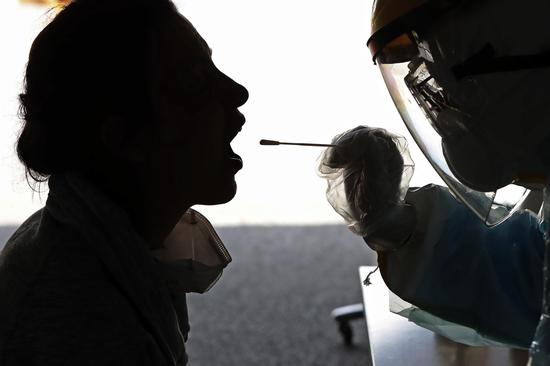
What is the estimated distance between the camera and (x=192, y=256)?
902 mm

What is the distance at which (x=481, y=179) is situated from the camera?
0.68m

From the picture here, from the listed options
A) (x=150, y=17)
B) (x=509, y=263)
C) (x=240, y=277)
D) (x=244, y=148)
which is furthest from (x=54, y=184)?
(x=244, y=148)

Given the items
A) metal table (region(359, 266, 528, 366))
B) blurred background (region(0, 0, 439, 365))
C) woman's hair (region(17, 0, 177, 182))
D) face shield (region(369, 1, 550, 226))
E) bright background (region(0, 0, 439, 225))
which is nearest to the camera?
face shield (region(369, 1, 550, 226))

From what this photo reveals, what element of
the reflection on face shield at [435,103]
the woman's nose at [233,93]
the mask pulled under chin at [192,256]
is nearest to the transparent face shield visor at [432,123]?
the reflection on face shield at [435,103]

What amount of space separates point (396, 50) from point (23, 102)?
38cm

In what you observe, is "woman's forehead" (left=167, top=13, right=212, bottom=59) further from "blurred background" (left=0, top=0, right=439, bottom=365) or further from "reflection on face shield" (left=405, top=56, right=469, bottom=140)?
"blurred background" (left=0, top=0, right=439, bottom=365)

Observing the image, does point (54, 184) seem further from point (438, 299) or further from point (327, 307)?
point (327, 307)

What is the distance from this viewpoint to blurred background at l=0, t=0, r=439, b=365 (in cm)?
237

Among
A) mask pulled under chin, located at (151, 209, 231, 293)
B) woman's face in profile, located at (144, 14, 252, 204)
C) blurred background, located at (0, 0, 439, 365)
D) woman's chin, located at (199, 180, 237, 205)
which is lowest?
blurred background, located at (0, 0, 439, 365)

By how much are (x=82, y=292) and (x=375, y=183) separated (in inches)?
12.5

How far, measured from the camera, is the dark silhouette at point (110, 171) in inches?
27.5

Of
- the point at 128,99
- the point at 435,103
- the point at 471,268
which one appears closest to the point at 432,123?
the point at 435,103

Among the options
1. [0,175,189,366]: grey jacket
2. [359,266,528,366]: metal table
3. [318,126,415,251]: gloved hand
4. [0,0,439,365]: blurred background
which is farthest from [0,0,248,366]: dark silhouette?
[0,0,439,365]: blurred background

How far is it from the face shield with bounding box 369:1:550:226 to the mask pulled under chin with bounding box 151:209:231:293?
0.29 meters
